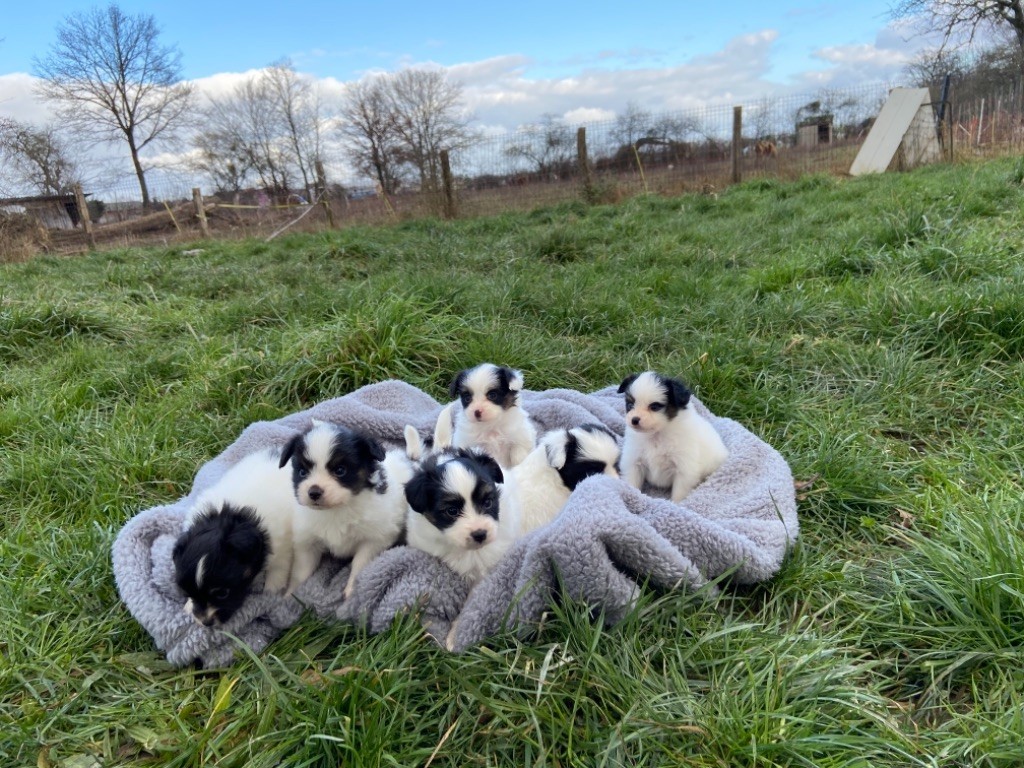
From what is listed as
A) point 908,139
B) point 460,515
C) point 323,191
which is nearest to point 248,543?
point 460,515

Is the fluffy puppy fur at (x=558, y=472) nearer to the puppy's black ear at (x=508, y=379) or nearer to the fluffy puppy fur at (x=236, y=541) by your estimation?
the puppy's black ear at (x=508, y=379)

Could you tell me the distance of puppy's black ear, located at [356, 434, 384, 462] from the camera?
2.54 m

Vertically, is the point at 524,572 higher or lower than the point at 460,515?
lower

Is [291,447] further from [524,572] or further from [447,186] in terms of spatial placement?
[447,186]

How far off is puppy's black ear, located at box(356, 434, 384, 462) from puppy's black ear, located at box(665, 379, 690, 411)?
4.78ft

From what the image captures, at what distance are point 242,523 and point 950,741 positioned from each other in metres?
2.36

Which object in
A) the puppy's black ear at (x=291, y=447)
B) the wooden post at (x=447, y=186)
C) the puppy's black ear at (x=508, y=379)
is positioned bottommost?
the puppy's black ear at (x=508, y=379)

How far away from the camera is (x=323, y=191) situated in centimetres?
1673

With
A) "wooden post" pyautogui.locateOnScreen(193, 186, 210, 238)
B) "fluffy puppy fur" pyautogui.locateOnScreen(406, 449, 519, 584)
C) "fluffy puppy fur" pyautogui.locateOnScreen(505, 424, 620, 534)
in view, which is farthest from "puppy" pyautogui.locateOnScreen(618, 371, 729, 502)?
"wooden post" pyautogui.locateOnScreen(193, 186, 210, 238)

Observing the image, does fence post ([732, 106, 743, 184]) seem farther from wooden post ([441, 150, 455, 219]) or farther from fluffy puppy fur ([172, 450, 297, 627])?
fluffy puppy fur ([172, 450, 297, 627])

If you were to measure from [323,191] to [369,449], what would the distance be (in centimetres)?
1585

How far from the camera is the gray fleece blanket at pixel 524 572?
6.94 feet

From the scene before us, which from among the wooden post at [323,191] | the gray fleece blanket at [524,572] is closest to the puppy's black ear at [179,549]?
the gray fleece blanket at [524,572]

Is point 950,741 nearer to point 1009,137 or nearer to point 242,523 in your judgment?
point 242,523
